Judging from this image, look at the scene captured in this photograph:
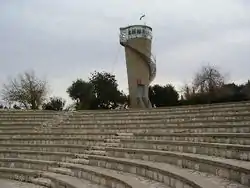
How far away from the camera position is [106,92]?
32.4 meters

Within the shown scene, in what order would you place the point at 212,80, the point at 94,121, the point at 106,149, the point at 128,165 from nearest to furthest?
the point at 128,165 < the point at 106,149 < the point at 94,121 < the point at 212,80

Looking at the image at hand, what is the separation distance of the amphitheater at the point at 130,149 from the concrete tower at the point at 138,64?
8692mm

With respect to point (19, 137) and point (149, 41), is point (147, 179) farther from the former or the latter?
point (149, 41)

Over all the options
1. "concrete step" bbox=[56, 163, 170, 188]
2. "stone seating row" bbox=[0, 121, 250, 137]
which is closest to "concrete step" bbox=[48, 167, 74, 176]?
"concrete step" bbox=[56, 163, 170, 188]

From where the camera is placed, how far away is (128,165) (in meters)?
7.62

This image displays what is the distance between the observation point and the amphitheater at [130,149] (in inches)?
231

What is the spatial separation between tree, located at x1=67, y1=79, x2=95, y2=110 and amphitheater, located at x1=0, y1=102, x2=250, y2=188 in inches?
614

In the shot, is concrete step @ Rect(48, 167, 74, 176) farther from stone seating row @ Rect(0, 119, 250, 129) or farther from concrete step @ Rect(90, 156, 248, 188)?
stone seating row @ Rect(0, 119, 250, 129)

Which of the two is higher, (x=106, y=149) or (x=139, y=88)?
(x=139, y=88)

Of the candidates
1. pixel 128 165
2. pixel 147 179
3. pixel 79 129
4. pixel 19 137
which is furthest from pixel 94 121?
pixel 147 179

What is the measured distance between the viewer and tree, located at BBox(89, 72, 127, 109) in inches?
1267

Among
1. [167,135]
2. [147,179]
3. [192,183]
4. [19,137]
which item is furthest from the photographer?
[19,137]

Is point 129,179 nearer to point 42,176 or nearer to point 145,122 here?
point 42,176

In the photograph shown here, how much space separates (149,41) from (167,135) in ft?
57.5
